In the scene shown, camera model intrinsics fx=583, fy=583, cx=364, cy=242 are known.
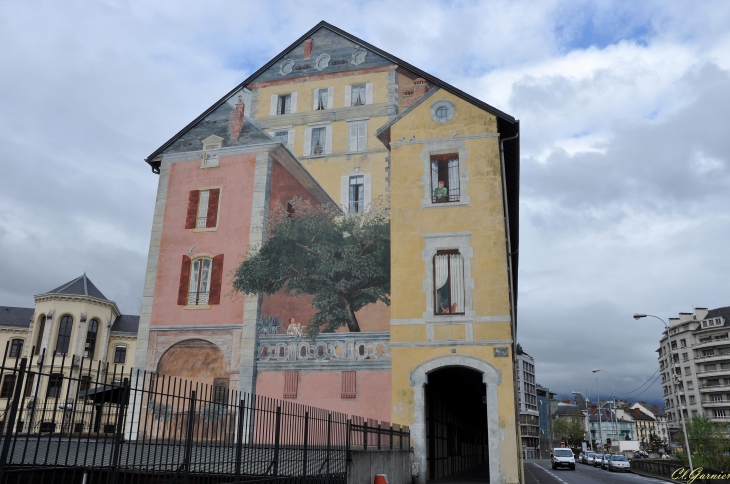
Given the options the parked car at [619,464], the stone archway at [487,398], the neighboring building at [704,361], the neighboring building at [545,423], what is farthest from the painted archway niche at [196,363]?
the neighboring building at [545,423]

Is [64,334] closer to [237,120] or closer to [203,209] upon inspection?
[203,209]

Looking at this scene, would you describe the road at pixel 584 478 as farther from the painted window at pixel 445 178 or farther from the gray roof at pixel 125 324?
the gray roof at pixel 125 324

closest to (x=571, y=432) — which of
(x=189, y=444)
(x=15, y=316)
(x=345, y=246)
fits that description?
(x=15, y=316)

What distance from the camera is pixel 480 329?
21.0 metres

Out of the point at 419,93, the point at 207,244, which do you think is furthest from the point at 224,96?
the point at 419,93

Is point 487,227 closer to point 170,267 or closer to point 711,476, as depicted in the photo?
point 170,267

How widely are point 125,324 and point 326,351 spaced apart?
3498 centimetres

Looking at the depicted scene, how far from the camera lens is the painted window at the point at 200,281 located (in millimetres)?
24688

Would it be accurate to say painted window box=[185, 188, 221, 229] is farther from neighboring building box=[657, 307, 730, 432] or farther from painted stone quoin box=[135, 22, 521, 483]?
neighboring building box=[657, 307, 730, 432]

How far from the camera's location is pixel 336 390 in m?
22.3

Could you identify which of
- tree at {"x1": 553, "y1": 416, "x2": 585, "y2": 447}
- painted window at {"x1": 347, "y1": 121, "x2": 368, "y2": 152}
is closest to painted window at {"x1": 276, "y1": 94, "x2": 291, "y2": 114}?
painted window at {"x1": 347, "y1": 121, "x2": 368, "y2": 152}

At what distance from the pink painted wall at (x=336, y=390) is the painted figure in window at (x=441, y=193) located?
702 cm

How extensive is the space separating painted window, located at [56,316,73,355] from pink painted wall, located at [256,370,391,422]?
30096 mm

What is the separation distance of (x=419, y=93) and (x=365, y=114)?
259cm
